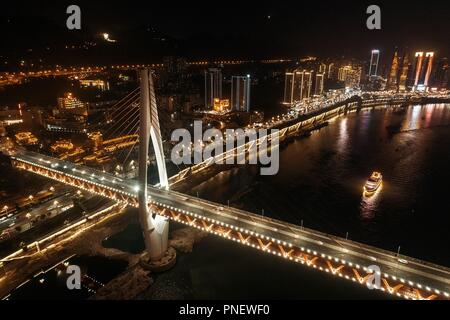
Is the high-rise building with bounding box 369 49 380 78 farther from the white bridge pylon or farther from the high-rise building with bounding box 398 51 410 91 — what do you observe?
the white bridge pylon

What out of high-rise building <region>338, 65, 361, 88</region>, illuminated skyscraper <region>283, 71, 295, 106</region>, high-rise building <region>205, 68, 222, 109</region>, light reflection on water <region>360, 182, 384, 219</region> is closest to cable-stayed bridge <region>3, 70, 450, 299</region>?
light reflection on water <region>360, 182, 384, 219</region>

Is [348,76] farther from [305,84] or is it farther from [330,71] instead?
[305,84]

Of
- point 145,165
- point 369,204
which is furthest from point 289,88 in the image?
point 145,165

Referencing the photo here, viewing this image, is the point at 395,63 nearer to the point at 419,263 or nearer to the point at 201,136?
the point at 201,136

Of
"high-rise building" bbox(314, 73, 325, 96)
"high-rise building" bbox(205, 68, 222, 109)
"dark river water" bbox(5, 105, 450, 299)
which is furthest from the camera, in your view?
"high-rise building" bbox(314, 73, 325, 96)

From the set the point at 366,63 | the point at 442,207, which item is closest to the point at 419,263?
the point at 442,207

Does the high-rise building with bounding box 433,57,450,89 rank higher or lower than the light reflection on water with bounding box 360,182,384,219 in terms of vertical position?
higher
